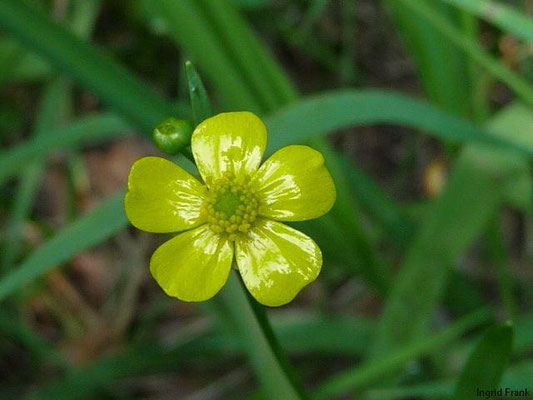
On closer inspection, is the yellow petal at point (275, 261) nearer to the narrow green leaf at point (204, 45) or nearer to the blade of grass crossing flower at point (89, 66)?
the blade of grass crossing flower at point (89, 66)

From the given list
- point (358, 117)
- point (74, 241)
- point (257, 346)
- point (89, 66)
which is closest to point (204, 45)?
point (89, 66)

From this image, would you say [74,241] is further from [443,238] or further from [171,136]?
[443,238]

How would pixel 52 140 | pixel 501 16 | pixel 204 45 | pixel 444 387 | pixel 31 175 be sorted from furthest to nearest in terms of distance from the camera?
pixel 31 175, pixel 52 140, pixel 204 45, pixel 501 16, pixel 444 387

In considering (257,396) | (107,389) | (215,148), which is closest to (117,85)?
(215,148)

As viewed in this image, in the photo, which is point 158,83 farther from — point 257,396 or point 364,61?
point 257,396

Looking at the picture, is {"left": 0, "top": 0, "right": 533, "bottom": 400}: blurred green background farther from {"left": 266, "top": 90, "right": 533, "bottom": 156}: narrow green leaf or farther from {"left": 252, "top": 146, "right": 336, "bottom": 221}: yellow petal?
{"left": 252, "top": 146, "right": 336, "bottom": 221}: yellow petal

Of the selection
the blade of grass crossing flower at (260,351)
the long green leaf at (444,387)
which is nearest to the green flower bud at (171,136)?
the blade of grass crossing flower at (260,351)

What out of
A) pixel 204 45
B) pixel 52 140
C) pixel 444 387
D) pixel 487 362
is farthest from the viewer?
pixel 52 140
